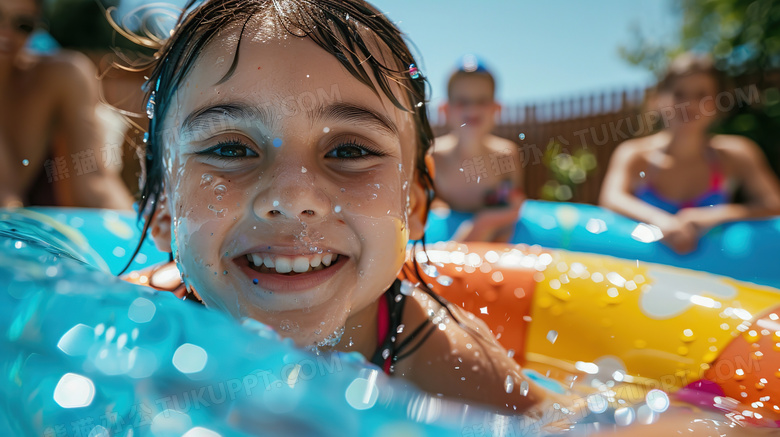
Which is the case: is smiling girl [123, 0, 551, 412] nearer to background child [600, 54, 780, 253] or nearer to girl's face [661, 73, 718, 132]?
background child [600, 54, 780, 253]

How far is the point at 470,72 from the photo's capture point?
3.73 meters

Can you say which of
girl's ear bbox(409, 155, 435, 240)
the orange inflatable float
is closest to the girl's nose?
girl's ear bbox(409, 155, 435, 240)

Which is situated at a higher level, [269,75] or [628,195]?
[269,75]

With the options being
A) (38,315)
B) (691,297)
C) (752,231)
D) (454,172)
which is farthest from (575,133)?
(38,315)

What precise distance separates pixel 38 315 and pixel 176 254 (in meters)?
0.57

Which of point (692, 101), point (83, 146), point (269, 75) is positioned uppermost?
point (269, 75)

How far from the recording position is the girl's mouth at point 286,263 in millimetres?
→ 1104

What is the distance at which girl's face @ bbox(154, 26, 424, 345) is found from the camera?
1.06 metres

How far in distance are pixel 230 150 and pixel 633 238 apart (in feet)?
7.10

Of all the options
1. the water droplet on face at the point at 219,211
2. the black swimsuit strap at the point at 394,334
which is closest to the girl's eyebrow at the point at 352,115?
the water droplet on face at the point at 219,211

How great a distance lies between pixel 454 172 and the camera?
12.4 feet

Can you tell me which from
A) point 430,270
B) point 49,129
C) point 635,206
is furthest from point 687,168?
point 49,129

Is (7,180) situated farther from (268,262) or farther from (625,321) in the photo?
(625,321)

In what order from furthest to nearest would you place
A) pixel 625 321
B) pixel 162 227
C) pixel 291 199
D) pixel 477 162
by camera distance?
pixel 477 162
pixel 625 321
pixel 162 227
pixel 291 199
